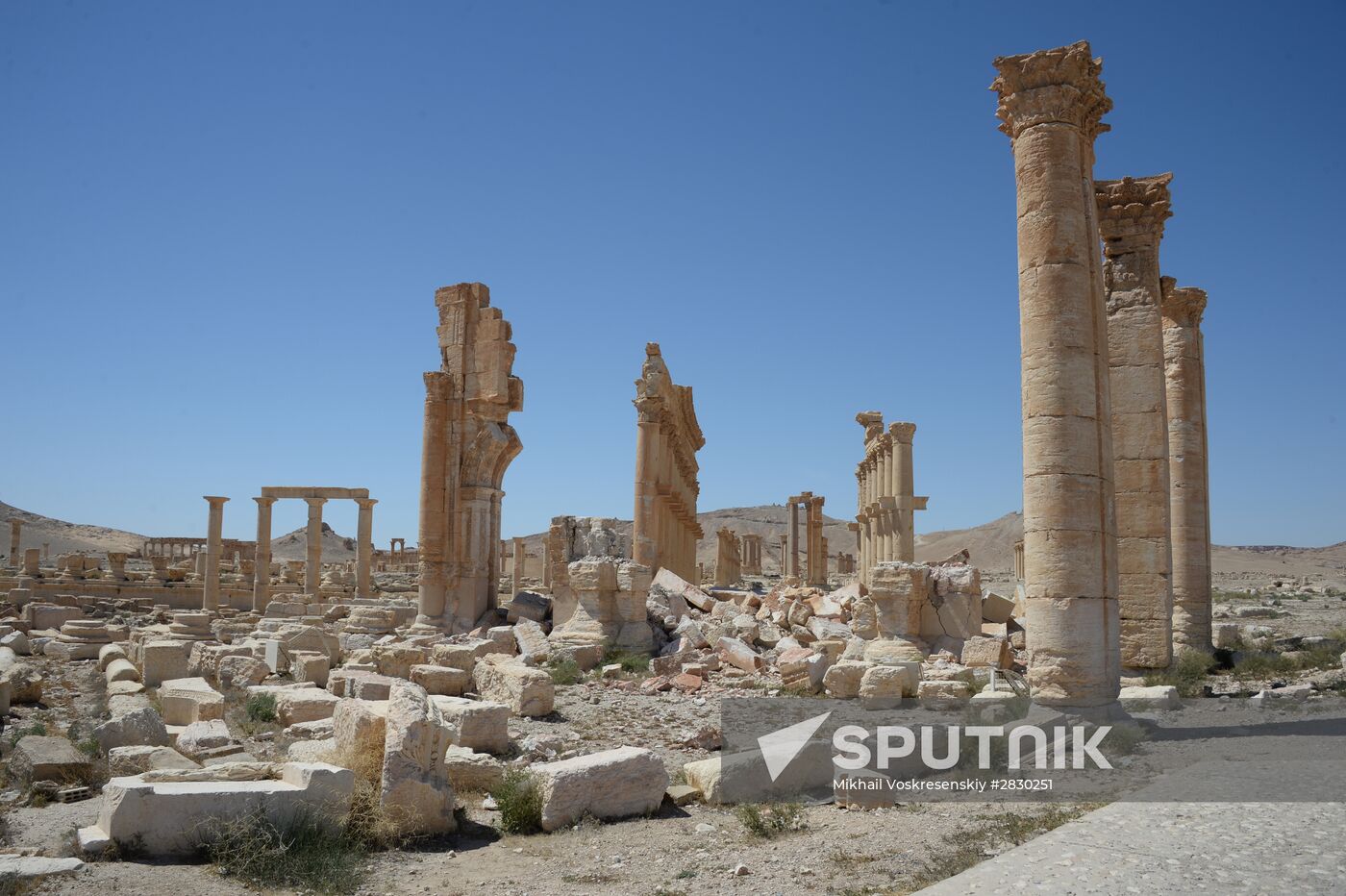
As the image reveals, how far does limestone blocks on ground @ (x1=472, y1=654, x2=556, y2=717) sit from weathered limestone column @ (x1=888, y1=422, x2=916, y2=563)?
14466mm

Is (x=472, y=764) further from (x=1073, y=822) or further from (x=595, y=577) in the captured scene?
(x=595, y=577)

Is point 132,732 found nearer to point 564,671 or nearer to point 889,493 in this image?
point 564,671

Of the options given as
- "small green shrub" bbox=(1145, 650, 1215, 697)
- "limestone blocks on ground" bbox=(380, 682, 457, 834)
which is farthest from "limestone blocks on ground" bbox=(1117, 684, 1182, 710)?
"limestone blocks on ground" bbox=(380, 682, 457, 834)

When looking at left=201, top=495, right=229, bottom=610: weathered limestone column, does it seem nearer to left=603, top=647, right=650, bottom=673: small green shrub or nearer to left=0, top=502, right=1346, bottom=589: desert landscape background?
left=603, top=647, right=650, bottom=673: small green shrub

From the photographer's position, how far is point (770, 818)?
7094mm

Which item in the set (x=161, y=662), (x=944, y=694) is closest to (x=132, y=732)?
(x=161, y=662)

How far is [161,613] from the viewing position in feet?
92.1

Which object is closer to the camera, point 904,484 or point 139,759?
point 139,759

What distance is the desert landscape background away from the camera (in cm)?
7406

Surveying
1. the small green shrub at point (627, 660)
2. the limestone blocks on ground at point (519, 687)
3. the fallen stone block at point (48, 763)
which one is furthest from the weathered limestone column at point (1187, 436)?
the fallen stone block at point (48, 763)

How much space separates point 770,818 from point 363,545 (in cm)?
2796

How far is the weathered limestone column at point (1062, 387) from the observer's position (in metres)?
9.66

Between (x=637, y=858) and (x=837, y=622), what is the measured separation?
12.2 metres

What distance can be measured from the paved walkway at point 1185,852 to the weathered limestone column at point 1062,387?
9.02 feet
